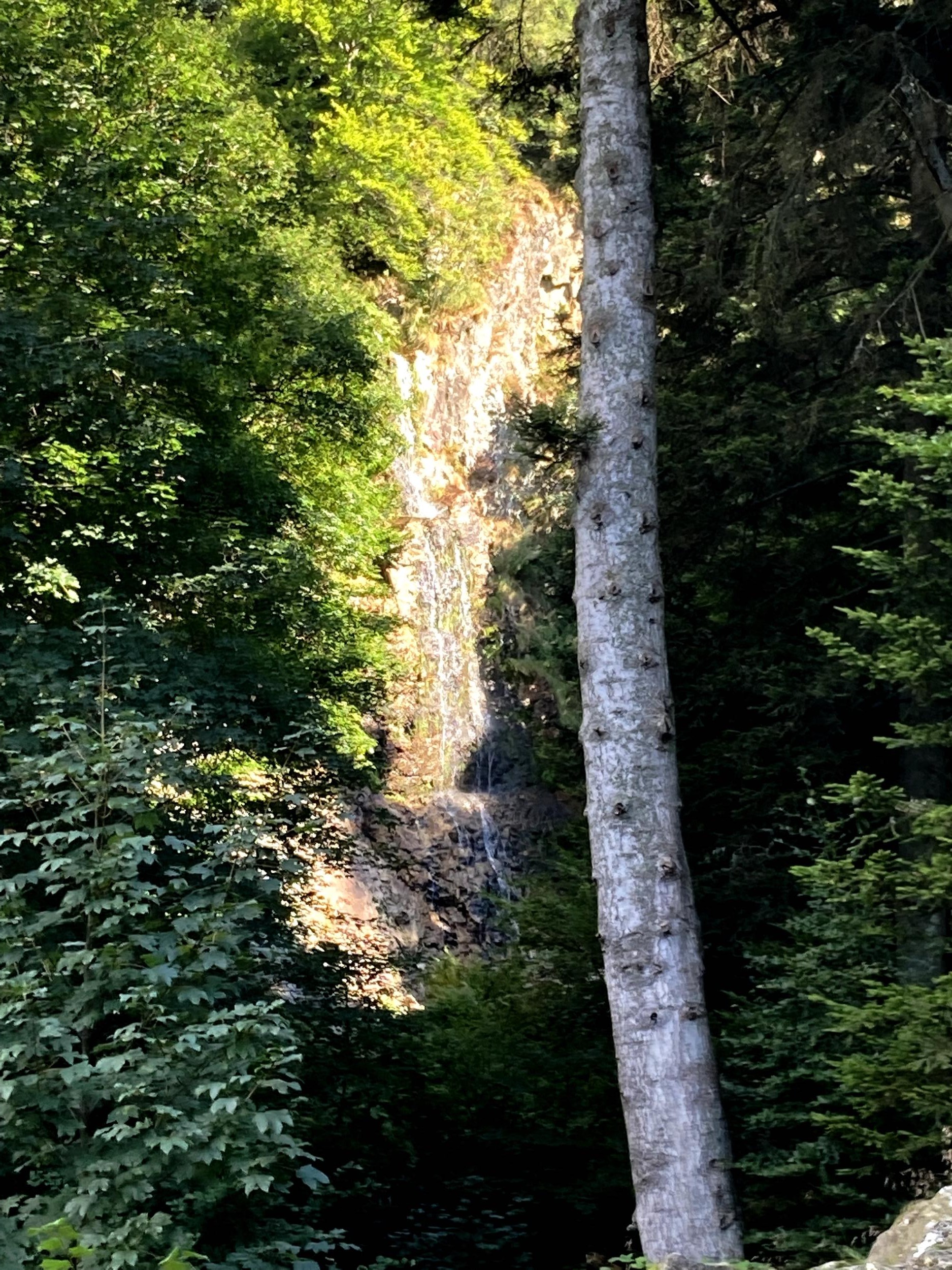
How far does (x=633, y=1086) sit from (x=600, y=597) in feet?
6.85

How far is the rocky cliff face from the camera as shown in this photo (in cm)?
1892

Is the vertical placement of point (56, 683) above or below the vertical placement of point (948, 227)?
below

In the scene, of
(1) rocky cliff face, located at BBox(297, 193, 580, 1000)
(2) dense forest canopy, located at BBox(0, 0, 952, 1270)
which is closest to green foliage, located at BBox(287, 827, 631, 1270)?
(2) dense forest canopy, located at BBox(0, 0, 952, 1270)

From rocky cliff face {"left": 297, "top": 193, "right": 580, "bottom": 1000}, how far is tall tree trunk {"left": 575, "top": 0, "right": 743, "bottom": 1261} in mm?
9443

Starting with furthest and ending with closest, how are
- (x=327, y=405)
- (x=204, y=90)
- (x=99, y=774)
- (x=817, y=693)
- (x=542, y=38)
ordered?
(x=542, y=38), (x=204, y=90), (x=327, y=405), (x=817, y=693), (x=99, y=774)

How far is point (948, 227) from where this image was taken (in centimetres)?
702

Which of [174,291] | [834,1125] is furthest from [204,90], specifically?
[834,1125]

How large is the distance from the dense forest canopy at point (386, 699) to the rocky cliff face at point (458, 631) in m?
6.28

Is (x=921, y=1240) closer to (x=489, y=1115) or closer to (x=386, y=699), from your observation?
(x=489, y=1115)

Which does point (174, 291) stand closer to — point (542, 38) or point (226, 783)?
point (226, 783)

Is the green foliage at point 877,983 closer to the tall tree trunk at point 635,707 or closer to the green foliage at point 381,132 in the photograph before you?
the tall tree trunk at point 635,707

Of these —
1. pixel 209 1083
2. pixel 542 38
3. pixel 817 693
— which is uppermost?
pixel 542 38

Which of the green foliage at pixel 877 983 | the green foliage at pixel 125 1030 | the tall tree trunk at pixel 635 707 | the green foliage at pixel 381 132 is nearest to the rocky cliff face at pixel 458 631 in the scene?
the green foliage at pixel 381 132

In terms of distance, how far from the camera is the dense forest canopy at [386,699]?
4.10 meters
